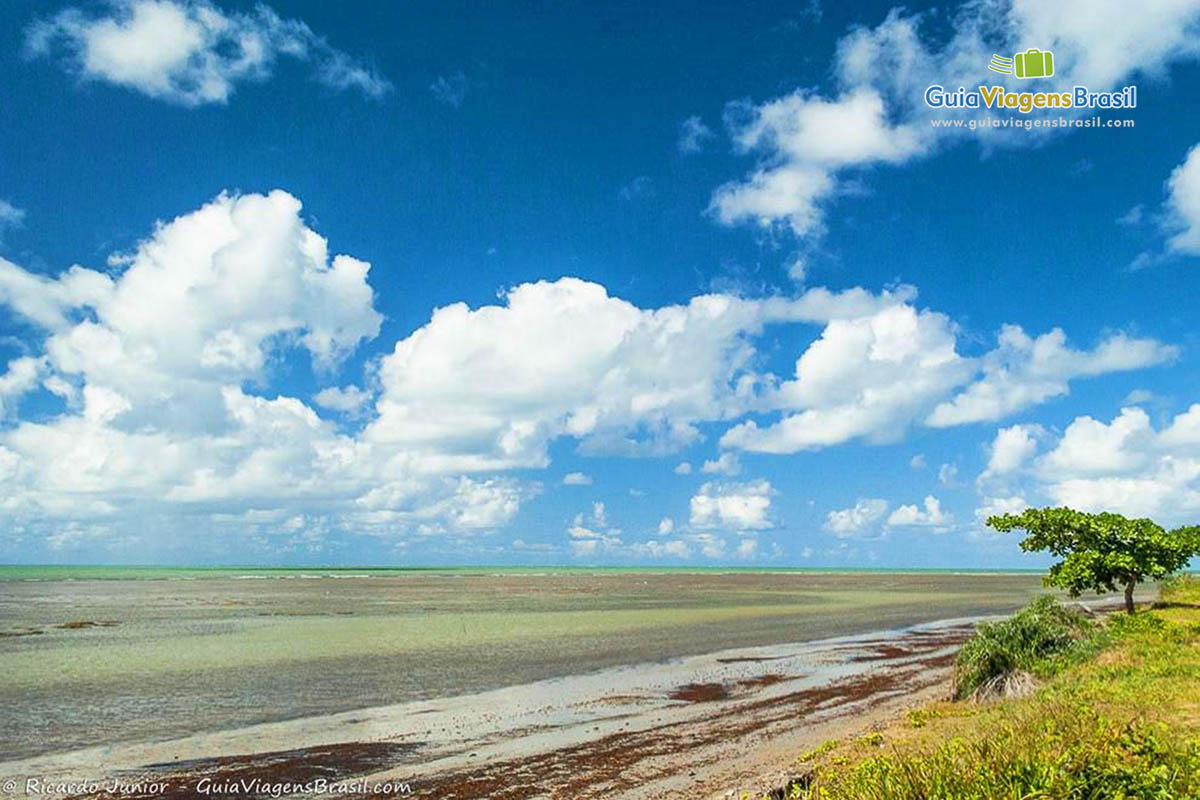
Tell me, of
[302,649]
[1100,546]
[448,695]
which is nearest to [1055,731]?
A: [448,695]

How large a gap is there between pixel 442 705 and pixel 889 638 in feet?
99.4

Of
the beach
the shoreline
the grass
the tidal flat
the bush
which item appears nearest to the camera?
the grass

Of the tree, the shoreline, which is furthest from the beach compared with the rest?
the tree

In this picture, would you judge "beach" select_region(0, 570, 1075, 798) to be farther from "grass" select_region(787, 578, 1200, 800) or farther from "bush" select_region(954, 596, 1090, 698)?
"grass" select_region(787, 578, 1200, 800)

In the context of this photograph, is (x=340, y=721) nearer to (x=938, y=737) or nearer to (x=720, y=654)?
(x=938, y=737)

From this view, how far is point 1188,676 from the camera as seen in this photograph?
17422 millimetres

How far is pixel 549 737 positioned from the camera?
66.8 ft

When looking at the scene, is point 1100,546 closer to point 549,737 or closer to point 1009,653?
point 1009,653

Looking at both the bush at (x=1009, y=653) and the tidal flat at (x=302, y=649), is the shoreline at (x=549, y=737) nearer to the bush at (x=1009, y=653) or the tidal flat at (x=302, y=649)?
the tidal flat at (x=302, y=649)

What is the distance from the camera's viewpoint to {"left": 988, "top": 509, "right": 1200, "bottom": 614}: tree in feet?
102

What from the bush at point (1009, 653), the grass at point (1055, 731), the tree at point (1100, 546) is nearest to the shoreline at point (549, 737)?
the bush at point (1009, 653)

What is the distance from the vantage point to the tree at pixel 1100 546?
31203 millimetres

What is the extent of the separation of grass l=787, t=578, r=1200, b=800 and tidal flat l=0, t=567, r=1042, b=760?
17.2m

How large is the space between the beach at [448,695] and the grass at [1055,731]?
3794 mm
